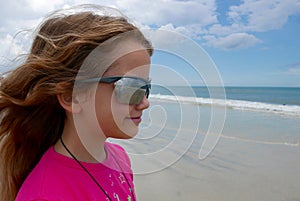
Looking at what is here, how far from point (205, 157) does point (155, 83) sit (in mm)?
3819

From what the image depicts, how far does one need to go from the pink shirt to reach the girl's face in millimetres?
180

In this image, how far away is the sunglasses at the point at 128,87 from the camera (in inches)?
43.9

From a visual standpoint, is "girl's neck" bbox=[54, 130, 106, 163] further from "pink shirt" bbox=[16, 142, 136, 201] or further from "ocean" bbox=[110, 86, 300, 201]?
"ocean" bbox=[110, 86, 300, 201]

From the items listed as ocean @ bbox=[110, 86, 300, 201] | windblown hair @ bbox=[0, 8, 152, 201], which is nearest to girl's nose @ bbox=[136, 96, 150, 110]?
windblown hair @ bbox=[0, 8, 152, 201]

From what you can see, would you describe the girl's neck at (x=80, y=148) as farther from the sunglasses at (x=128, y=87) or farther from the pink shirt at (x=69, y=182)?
the sunglasses at (x=128, y=87)

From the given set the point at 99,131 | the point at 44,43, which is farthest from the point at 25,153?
the point at 44,43

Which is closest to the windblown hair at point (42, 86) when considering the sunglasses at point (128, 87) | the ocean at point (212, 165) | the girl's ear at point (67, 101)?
the girl's ear at point (67, 101)

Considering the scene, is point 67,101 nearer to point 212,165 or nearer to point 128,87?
point 128,87

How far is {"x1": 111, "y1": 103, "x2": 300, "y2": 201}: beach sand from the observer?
338cm

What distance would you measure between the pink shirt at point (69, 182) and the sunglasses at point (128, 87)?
12.4 inches

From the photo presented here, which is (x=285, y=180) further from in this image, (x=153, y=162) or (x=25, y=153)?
(x=25, y=153)

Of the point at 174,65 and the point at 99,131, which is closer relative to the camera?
the point at 99,131

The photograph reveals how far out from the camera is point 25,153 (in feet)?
4.22

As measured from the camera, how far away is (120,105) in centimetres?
114
